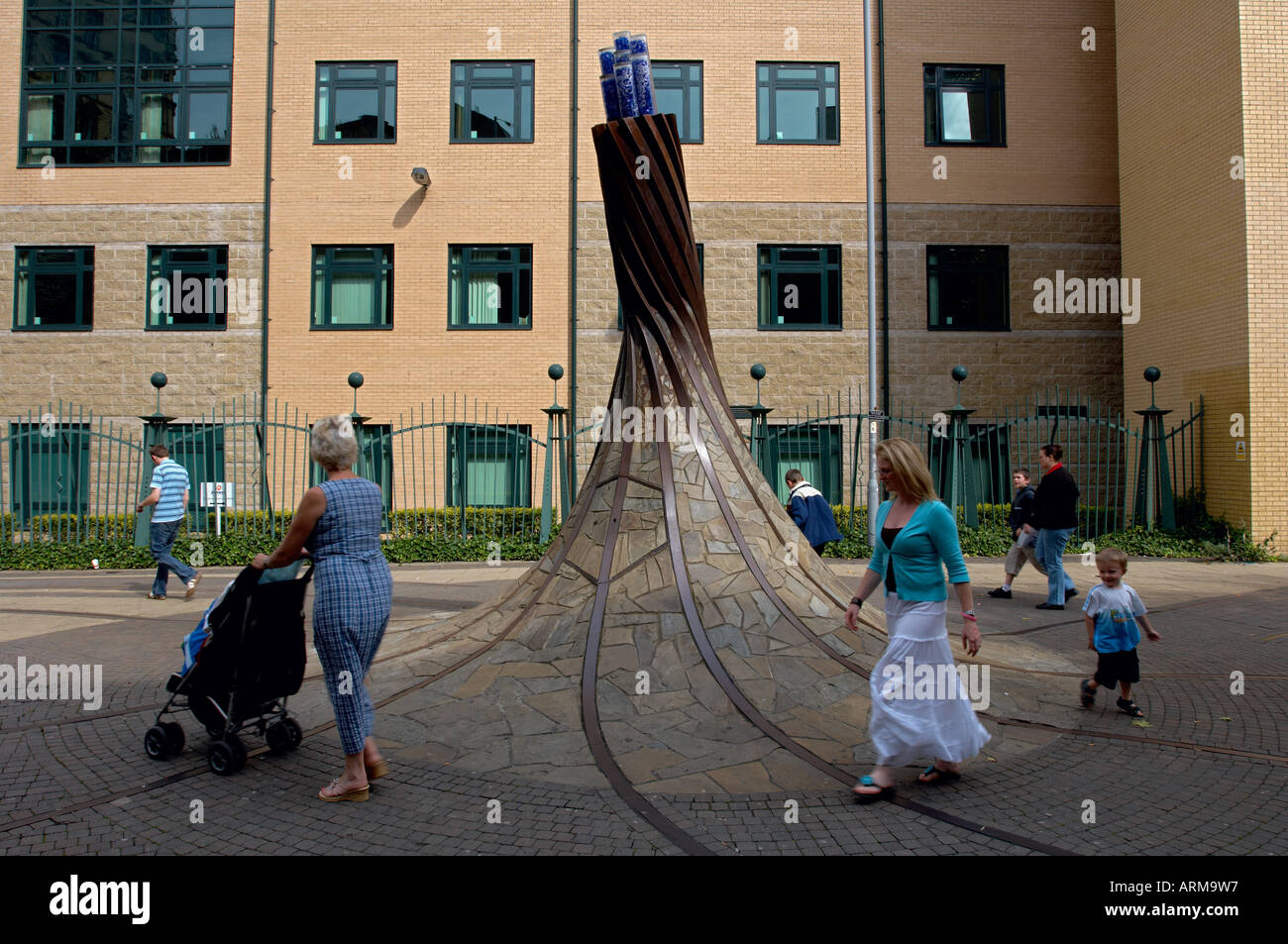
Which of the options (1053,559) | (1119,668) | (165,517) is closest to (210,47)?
(165,517)

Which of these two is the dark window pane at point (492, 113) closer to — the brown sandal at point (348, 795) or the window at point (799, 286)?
the window at point (799, 286)

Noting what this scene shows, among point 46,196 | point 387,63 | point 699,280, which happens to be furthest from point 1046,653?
point 46,196

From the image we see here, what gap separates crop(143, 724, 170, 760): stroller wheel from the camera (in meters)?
4.90

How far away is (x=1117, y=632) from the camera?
5.75 m

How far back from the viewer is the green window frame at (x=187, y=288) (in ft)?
62.1

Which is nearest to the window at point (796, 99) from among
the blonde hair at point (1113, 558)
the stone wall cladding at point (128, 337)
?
the stone wall cladding at point (128, 337)

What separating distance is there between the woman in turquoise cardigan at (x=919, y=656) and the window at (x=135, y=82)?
A: 19467mm

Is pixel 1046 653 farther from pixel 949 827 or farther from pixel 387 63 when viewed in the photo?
pixel 387 63

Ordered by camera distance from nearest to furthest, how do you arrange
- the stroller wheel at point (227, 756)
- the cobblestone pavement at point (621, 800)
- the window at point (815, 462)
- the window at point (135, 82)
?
the cobblestone pavement at point (621, 800) → the stroller wheel at point (227, 756) → the window at point (815, 462) → the window at point (135, 82)

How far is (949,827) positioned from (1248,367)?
13.5m

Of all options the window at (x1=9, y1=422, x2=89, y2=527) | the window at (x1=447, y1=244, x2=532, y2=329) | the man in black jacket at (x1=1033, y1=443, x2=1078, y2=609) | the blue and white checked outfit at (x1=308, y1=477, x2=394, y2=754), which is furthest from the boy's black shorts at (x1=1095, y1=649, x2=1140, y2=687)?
the window at (x1=9, y1=422, x2=89, y2=527)

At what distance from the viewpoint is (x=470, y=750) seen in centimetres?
495

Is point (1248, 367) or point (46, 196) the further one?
point (46, 196)

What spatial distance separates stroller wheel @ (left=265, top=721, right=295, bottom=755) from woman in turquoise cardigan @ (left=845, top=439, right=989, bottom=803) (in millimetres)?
3162
